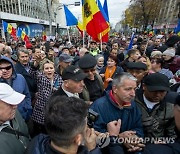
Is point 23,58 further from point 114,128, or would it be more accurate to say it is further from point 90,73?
point 114,128

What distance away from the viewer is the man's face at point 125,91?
7.88 feet

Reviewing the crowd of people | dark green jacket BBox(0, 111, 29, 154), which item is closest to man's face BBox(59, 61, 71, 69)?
the crowd of people

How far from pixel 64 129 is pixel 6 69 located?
82.9 inches

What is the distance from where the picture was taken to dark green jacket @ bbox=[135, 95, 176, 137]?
238 centimetres

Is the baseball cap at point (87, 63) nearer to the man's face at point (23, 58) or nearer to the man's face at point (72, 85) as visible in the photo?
the man's face at point (72, 85)

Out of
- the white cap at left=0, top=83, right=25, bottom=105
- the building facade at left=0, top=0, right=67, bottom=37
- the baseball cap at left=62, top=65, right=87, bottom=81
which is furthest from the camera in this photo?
the building facade at left=0, top=0, right=67, bottom=37

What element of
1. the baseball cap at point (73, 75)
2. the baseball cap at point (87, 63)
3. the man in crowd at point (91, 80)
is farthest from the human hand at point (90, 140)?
the baseball cap at point (87, 63)

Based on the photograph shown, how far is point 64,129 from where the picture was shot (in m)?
1.40

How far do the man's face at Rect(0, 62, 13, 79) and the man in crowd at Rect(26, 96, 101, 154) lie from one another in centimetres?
188

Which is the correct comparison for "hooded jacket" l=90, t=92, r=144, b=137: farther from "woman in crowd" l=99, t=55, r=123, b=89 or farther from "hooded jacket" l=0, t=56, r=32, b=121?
"woman in crowd" l=99, t=55, r=123, b=89

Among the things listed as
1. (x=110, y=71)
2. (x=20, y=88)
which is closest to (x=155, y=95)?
(x=20, y=88)

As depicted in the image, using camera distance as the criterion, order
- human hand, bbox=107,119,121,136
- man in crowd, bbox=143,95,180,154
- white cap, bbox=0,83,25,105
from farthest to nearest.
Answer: human hand, bbox=107,119,121,136
white cap, bbox=0,83,25,105
man in crowd, bbox=143,95,180,154

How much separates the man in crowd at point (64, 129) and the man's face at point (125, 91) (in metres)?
0.94

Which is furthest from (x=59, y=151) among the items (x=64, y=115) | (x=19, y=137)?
(x=19, y=137)
